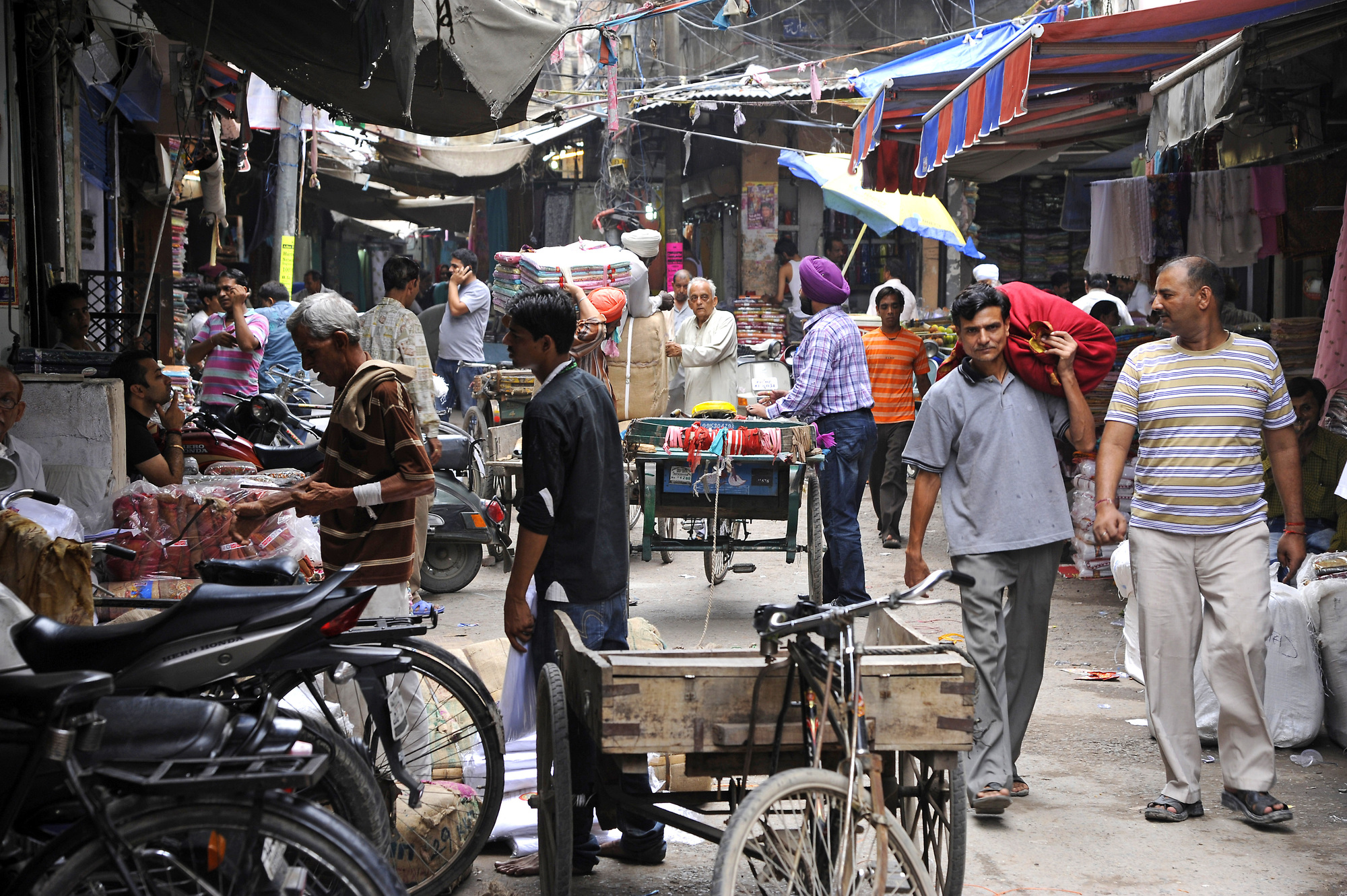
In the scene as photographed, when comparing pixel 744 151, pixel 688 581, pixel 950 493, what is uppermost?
pixel 744 151

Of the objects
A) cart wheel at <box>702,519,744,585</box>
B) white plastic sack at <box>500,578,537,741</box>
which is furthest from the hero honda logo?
cart wheel at <box>702,519,744,585</box>

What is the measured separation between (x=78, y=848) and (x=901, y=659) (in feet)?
6.64

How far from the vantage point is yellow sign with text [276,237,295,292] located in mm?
14477

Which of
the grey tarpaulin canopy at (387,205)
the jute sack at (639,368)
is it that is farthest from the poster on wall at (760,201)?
the jute sack at (639,368)

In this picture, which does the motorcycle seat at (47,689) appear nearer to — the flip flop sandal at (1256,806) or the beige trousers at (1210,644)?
the beige trousers at (1210,644)

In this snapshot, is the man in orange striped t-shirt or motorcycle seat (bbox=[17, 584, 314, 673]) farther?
the man in orange striped t-shirt

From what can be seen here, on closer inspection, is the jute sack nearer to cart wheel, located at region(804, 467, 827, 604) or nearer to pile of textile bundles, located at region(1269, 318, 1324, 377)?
cart wheel, located at region(804, 467, 827, 604)

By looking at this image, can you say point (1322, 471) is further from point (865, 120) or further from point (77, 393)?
point (77, 393)

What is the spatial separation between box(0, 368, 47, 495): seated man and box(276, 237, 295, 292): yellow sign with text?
930 cm

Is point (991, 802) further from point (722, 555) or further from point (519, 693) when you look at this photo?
point (722, 555)

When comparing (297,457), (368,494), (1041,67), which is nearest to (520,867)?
(368,494)

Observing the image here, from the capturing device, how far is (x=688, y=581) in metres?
9.59

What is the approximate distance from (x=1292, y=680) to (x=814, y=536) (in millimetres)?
2934

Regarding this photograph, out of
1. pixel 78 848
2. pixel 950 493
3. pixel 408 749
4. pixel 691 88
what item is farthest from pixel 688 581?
pixel 691 88
